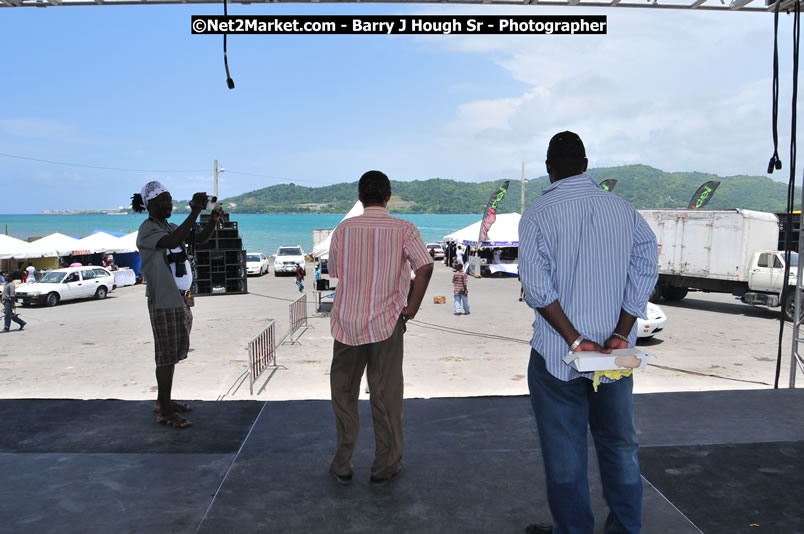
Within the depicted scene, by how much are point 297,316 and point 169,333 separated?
11414 millimetres

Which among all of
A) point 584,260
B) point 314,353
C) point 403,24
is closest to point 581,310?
point 584,260

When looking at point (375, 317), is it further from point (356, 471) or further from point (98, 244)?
point (98, 244)

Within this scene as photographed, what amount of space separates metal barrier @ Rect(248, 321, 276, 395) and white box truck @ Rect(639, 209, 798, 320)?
50.8ft

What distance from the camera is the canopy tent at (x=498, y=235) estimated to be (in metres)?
32.1

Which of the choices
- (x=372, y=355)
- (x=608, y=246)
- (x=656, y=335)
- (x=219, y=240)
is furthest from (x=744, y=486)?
(x=219, y=240)

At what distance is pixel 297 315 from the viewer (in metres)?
15.3

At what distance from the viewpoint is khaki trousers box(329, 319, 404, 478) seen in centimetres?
302

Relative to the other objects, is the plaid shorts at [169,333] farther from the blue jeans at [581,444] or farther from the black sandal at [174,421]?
the blue jeans at [581,444]

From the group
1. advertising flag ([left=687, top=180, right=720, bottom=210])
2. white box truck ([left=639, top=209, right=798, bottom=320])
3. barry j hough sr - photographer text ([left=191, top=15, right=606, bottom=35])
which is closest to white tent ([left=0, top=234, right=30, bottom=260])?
barry j hough sr - photographer text ([left=191, top=15, right=606, bottom=35])

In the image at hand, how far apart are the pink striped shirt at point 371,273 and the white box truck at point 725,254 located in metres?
18.3

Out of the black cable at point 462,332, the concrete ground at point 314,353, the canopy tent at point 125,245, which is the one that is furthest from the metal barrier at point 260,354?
the canopy tent at point 125,245

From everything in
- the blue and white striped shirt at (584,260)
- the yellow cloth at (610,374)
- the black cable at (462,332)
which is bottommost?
the black cable at (462,332)

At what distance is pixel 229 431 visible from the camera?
12.5 feet

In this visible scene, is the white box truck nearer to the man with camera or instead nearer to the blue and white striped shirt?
the blue and white striped shirt
